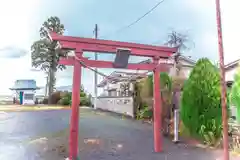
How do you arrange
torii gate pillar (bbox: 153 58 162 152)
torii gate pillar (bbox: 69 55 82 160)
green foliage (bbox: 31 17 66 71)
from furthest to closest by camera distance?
green foliage (bbox: 31 17 66 71) → torii gate pillar (bbox: 153 58 162 152) → torii gate pillar (bbox: 69 55 82 160)

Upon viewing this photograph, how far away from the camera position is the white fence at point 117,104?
15520 millimetres

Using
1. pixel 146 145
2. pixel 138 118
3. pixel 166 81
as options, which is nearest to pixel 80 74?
pixel 146 145

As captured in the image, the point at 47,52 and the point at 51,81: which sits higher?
the point at 47,52

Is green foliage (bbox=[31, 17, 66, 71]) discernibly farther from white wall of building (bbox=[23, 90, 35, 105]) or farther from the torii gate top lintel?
→ the torii gate top lintel

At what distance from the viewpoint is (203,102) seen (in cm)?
694

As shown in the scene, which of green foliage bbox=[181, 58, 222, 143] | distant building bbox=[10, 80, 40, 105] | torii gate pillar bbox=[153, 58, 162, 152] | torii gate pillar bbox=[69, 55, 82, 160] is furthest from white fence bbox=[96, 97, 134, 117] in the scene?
distant building bbox=[10, 80, 40, 105]

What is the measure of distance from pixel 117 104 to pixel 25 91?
2184 cm

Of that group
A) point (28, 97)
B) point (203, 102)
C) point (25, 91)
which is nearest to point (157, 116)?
point (203, 102)

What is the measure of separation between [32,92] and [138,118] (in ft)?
86.3

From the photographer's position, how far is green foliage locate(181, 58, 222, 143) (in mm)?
6801

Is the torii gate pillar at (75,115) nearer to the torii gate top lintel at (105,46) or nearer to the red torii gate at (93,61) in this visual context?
the red torii gate at (93,61)

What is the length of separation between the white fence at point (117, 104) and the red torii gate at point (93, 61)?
27.7 ft

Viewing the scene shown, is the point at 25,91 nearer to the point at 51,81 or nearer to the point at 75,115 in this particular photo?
the point at 51,81

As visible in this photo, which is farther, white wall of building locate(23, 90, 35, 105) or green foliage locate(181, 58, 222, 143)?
white wall of building locate(23, 90, 35, 105)
